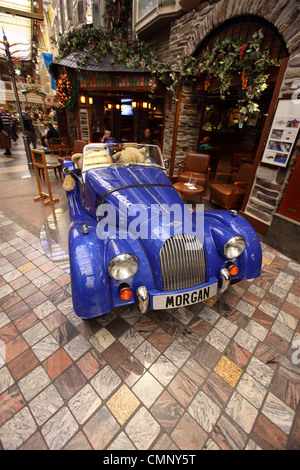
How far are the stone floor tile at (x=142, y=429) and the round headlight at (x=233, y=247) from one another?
5.22 feet

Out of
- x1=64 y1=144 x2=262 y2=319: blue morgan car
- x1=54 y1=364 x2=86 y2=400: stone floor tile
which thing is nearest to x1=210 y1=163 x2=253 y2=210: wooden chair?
x1=64 y1=144 x2=262 y2=319: blue morgan car

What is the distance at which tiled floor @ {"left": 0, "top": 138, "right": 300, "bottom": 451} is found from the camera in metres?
1.53

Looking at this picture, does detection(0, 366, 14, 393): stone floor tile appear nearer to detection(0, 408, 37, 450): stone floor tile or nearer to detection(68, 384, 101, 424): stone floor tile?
detection(0, 408, 37, 450): stone floor tile

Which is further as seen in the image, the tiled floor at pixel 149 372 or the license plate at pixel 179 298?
the license plate at pixel 179 298

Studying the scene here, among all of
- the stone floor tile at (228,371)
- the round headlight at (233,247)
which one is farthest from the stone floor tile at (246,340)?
the round headlight at (233,247)

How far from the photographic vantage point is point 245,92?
3830 millimetres

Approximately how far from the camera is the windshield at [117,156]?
3.22 metres

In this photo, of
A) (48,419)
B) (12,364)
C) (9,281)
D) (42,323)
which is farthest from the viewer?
(9,281)

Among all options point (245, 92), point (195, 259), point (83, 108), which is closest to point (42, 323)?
point (195, 259)

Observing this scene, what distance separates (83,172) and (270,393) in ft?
Answer: 11.1

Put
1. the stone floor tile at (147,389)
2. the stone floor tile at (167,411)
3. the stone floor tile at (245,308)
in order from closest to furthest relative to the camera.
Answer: the stone floor tile at (167,411) → the stone floor tile at (147,389) → the stone floor tile at (245,308)

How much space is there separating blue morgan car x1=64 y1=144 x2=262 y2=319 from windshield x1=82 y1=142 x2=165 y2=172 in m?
0.36

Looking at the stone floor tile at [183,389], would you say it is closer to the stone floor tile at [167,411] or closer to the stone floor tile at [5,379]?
the stone floor tile at [167,411]

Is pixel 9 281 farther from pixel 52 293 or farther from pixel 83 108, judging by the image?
pixel 83 108
